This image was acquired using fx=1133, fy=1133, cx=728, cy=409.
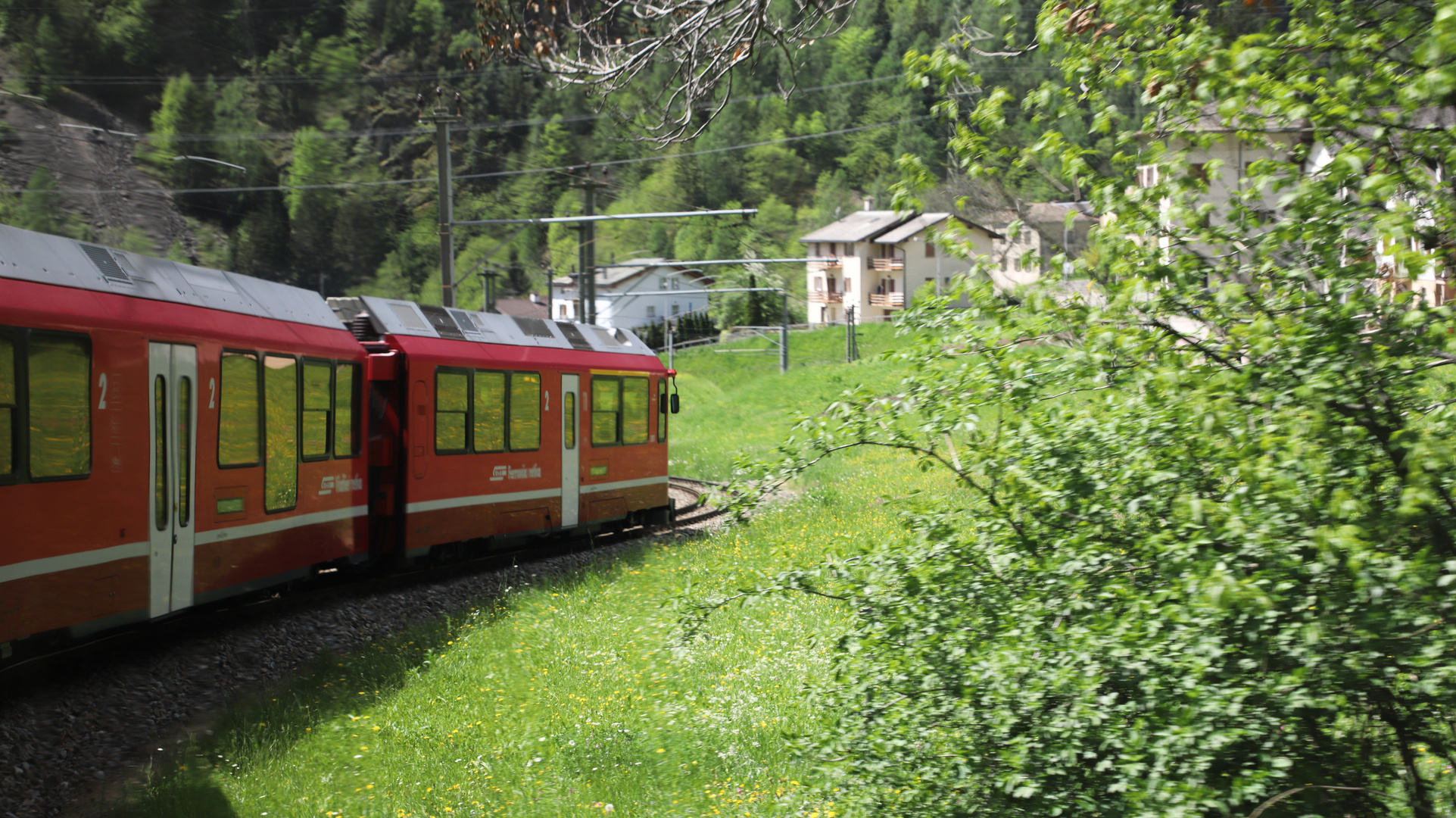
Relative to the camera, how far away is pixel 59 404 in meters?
7.95

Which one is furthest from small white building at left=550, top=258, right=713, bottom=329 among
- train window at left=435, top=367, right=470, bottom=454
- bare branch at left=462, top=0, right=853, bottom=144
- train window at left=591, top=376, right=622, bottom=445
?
bare branch at left=462, top=0, right=853, bottom=144

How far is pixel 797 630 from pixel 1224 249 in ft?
20.2

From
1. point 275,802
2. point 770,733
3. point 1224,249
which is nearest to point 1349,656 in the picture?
point 1224,249

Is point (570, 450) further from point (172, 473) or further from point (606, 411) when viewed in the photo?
point (172, 473)

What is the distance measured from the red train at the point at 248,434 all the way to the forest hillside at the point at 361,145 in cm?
1945

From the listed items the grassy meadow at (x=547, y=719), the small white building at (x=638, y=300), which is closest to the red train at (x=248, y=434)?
the grassy meadow at (x=547, y=719)

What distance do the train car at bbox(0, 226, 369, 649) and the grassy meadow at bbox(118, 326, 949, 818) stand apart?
→ 1.37 metres

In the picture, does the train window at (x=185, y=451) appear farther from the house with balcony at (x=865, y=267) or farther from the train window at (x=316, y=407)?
the house with balcony at (x=865, y=267)

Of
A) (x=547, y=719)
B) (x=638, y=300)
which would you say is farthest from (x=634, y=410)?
(x=638, y=300)

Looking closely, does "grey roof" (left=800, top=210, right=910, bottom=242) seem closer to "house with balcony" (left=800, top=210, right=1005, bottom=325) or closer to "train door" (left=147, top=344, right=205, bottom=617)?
"house with balcony" (left=800, top=210, right=1005, bottom=325)

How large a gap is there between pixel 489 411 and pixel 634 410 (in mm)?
4045

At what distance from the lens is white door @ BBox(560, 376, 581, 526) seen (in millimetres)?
15906

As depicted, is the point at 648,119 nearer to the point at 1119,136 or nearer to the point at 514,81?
the point at 1119,136

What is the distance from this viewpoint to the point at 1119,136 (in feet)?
16.7
